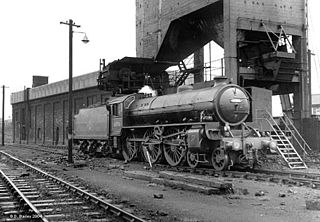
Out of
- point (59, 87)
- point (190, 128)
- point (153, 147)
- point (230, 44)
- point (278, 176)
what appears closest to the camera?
point (278, 176)

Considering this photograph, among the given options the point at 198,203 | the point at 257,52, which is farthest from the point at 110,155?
the point at 198,203

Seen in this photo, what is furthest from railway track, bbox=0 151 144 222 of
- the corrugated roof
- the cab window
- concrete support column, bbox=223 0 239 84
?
the corrugated roof

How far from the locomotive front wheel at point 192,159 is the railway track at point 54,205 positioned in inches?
206

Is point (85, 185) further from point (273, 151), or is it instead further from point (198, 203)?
point (273, 151)

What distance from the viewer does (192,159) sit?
14852mm

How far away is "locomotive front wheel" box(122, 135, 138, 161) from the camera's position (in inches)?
724

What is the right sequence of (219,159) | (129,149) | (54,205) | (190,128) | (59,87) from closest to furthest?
(54,205) → (219,159) → (190,128) → (129,149) → (59,87)

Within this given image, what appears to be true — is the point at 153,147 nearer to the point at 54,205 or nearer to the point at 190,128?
the point at 190,128

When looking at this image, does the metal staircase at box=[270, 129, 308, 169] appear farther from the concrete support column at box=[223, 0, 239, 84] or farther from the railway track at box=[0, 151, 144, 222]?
the railway track at box=[0, 151, 144, 222]

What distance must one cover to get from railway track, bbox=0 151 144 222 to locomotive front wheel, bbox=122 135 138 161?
734 cm

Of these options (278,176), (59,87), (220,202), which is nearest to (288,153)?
(278,176)

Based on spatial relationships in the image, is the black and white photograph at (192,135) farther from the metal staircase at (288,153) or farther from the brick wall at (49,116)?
the brick wall at (49,116)

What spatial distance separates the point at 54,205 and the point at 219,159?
6.98 m

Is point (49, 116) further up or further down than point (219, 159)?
further up
